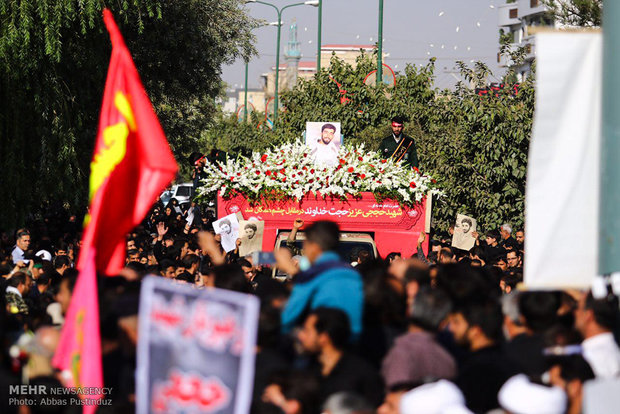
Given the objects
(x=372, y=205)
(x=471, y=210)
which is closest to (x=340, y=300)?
(x=372, y=205)

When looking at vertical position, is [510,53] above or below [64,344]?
above

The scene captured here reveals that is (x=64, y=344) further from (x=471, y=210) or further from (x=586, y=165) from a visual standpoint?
(x=471, y=210)

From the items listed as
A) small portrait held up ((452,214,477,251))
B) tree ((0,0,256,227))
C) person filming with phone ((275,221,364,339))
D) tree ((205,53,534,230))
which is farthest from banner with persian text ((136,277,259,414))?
tree ((205,53,534,230))

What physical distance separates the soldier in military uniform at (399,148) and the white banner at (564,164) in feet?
27.3

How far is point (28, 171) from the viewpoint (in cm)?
1543

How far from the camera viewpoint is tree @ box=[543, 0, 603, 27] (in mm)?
18781

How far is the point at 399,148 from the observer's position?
47.1 ft

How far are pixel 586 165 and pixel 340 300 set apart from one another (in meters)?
1.56

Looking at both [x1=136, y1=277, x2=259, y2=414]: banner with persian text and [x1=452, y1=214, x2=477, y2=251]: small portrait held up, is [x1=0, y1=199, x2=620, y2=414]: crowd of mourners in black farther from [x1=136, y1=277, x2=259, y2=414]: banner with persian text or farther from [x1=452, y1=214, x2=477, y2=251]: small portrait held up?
[x1=452, y1=214, x2=477, y2=251]: small portrait held up

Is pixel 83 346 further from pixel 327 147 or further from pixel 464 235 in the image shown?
pixel 464 235

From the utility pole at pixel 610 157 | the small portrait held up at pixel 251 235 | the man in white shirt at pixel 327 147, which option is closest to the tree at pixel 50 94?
the man in white shirt at pixel 327 147

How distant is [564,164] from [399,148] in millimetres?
8665

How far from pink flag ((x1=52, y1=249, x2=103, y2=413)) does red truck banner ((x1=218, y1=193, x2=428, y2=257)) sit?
7.26 m

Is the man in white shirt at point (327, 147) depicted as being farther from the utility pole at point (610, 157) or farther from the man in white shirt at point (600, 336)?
the man in white shirt at point (600, 336)
